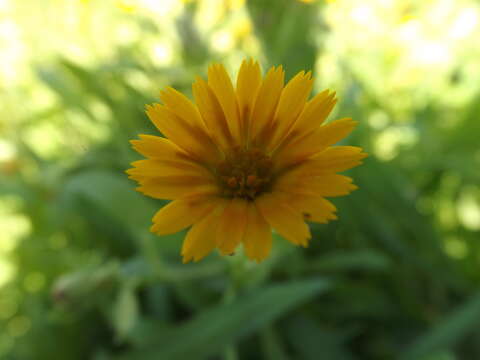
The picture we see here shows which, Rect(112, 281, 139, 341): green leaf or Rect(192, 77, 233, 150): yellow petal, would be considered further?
Rect(112, 281, 139, 341): green leaf

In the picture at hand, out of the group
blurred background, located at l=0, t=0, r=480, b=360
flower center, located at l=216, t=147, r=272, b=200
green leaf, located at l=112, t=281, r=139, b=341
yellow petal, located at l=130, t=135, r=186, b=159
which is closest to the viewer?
yellow petal, located at l=130, t=135, r=186, b=159

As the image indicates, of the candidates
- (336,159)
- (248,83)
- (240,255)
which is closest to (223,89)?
(248,83)

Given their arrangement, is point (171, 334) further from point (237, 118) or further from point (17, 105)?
point (17, 105)

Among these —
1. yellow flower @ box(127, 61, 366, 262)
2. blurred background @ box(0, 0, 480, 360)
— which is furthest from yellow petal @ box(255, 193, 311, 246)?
blurred background @ box(0, 0, 480, 360)

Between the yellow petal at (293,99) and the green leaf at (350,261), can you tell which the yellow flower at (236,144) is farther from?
the green leaf at (350,261)

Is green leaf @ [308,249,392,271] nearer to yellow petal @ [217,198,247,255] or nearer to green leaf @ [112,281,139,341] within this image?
green leaf @ [112,281,139,341]

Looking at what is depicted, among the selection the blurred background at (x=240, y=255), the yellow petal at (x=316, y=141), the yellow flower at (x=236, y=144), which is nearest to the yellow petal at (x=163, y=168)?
the yellow flower at (x=236, y=144)
